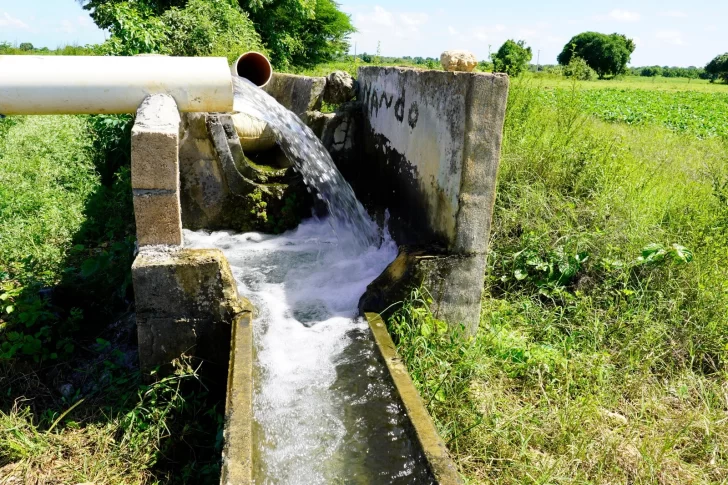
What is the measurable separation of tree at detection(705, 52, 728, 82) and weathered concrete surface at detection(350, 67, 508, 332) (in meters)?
58.7

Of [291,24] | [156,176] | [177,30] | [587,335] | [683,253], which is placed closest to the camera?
[156,176]

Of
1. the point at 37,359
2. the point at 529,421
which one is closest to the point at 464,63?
the point at 529,421

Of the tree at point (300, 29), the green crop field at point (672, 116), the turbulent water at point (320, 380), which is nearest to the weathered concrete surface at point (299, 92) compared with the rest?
the turbulent water at point (320, 380)

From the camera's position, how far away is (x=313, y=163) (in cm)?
526

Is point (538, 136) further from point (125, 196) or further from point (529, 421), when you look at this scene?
point (125, 196)

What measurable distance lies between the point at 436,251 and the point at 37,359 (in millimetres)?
2554

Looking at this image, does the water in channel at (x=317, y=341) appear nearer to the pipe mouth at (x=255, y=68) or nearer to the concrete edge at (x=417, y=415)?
the concrete edge at (x=417, y=415)

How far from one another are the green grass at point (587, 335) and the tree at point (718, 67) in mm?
57032

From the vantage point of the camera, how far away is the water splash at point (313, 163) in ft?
16.5

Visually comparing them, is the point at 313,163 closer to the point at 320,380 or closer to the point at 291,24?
the point at 320,380

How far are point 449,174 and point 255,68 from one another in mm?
3811

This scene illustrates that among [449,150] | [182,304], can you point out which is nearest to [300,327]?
[182,304]

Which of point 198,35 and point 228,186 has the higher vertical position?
point 198,35

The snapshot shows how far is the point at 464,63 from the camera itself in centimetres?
359
